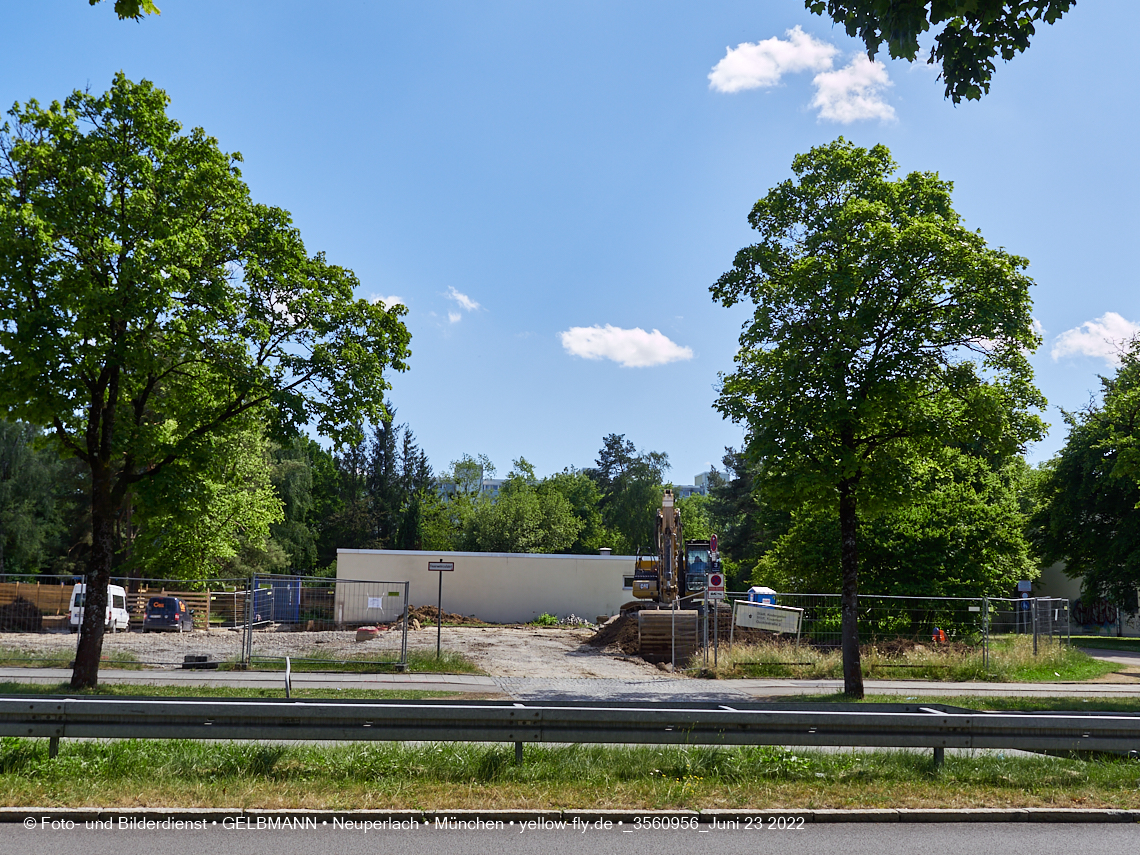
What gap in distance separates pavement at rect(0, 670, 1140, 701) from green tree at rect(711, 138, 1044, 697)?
240 centimetres

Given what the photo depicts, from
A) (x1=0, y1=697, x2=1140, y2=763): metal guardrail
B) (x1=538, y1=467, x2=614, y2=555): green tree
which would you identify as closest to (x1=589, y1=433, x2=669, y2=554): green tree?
(x1=538, y1=467, x2=614, y2=555): green tree

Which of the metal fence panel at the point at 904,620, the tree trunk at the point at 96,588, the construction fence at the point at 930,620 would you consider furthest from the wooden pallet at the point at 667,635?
the tree trunk at the point at 96,588

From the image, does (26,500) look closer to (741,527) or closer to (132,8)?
(741,527)

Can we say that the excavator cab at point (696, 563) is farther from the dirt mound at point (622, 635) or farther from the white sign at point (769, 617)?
the white sign at point (769, 617)

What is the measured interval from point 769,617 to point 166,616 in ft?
74.4

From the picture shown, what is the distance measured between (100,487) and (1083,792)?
49.9 ft

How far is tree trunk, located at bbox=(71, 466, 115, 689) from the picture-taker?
1505cm

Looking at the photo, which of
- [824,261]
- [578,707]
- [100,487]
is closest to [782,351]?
[824,261]

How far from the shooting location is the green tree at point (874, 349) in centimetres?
1493

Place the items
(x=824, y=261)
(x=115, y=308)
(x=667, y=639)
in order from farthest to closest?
1. (x=667, y=639)
2. (x=824, y=261)
3. (x=115, y=308)

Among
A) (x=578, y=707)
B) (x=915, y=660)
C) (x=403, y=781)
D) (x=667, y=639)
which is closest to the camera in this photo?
(x=403, y=781)

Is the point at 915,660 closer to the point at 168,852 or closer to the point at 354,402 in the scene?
the point at 354,402

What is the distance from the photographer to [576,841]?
595cm

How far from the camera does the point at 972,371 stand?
1565cm
